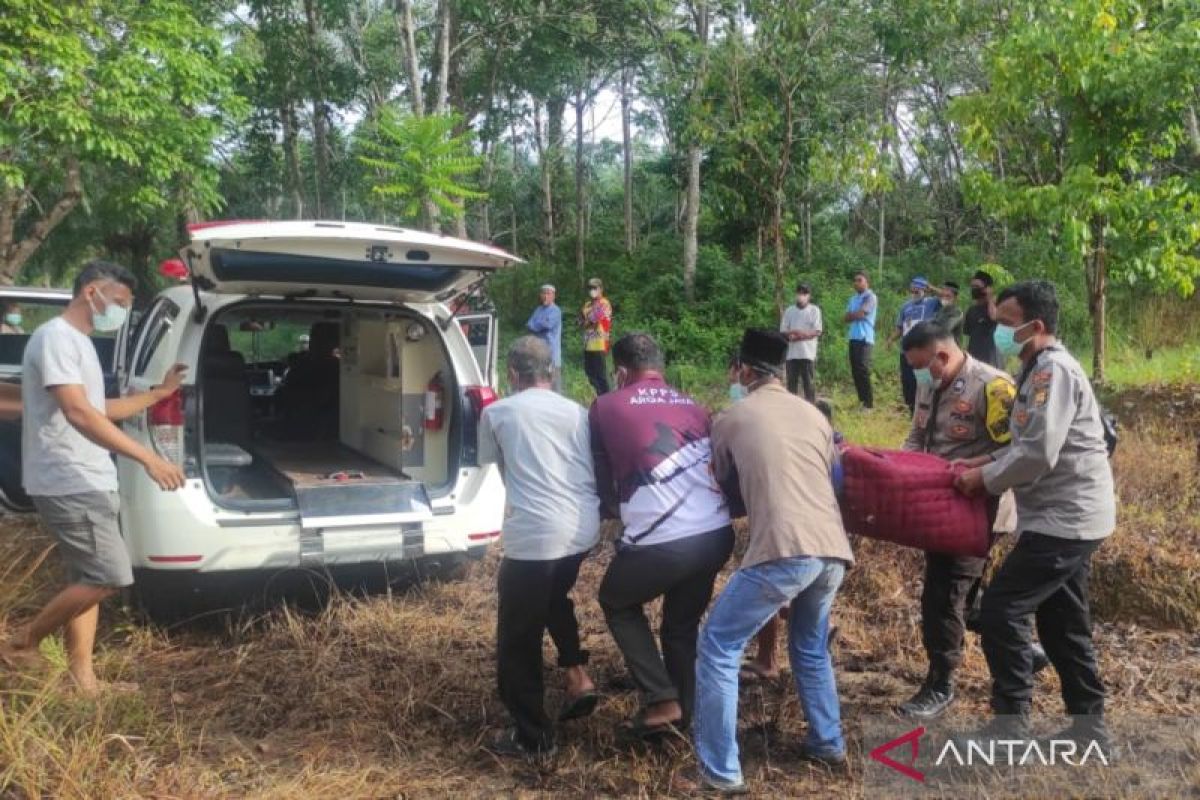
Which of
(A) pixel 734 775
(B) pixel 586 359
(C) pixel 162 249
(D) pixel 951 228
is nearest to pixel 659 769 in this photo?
(A) pixel 734 775

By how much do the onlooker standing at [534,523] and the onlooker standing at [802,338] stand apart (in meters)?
6.92

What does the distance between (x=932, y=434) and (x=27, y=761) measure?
345 centimetres

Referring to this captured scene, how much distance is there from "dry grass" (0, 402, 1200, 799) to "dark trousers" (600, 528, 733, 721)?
0.26 metres

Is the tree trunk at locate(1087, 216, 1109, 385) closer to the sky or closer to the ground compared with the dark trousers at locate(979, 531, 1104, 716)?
closer to the sky

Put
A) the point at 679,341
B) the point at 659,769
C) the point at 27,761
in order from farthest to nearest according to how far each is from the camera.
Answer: the point at 679,341
the point at 659,769
the point at 27,761

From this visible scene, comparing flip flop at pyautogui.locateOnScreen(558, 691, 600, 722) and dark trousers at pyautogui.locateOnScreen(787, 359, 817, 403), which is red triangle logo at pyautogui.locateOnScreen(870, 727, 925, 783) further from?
dark trousers at pyautogui.locateOnScreen(787, 359, 817, 403)

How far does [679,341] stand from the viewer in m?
16.5

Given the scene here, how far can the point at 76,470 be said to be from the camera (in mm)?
3844

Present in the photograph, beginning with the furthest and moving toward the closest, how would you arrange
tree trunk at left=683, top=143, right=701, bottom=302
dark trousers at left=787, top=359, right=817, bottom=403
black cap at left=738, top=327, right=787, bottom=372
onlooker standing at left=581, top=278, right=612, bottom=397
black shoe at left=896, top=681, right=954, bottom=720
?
1. tree trunk at left=683, top=143, right=701, bottom=302
2. onlooker standing at left=581, top=278, right=612, bottom=397
3. dark trousers at left=787, top=359, right=817, bottom=403
4. black shoe at left=896, top=681, right=954, bottom=720
5. black cap at left=738, top=327, right=787, bottom=372

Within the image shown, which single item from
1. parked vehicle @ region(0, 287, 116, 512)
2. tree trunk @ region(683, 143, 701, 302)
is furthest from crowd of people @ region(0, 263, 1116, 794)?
tree trunk @ region(683, 143, 701, 302)

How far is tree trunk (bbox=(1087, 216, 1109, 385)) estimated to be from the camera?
790cm

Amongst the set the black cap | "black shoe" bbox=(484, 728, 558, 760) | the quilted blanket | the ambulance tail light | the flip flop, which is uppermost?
the black cap

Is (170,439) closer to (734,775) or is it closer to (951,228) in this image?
(734,775)

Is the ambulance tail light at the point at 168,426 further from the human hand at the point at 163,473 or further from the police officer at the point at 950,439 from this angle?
the police officer at the point at 950,439
